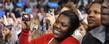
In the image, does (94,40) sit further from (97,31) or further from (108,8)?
(108,8)

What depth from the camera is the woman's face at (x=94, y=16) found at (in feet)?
8.35

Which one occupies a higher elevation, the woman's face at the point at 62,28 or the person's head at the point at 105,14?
the person's head at the point at 105,14

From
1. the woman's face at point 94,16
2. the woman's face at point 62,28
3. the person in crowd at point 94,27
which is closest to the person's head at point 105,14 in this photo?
the person in crowd at point 94,27

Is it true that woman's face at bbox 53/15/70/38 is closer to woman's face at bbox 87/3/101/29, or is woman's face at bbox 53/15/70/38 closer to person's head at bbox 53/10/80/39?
person's head at bbox 53/10/80/39

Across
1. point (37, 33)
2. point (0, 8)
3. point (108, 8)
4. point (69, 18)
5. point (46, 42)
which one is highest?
point (108, 8)

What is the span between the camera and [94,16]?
2.57m

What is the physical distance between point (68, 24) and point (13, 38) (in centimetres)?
326

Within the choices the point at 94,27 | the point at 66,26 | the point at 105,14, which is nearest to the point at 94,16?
the point at 94,27

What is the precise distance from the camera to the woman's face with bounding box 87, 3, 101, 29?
2.54 metres

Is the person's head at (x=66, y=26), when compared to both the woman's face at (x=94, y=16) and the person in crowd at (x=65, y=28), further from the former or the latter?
the woman's face at (x=94, y=16)

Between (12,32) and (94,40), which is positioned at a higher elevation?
(94,40)

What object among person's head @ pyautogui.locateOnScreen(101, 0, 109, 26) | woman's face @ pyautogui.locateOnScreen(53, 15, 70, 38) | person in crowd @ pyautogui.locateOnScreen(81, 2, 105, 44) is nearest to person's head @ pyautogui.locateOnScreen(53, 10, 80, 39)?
woman's face @ pyautogui.locateOnScreen(53, 15, 70, 38)

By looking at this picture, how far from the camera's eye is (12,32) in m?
5.86

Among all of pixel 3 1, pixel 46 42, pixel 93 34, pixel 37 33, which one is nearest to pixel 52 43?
pixel 46 42
